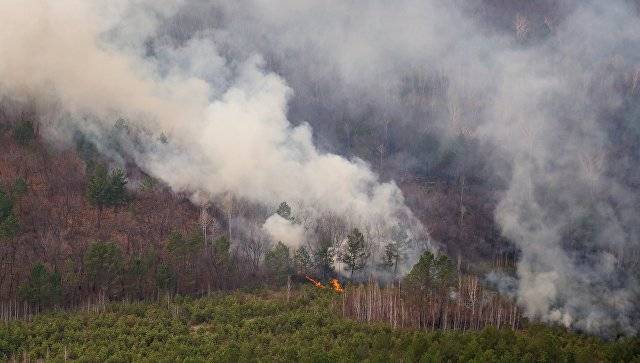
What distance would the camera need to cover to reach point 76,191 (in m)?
121

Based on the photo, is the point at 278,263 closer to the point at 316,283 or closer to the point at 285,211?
the point at 316,283

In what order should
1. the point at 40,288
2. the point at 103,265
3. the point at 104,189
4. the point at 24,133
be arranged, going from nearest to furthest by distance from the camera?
1. the point at 40,288
2. the point at 103,265
3. the point at 104,189
4. the point at 24,133

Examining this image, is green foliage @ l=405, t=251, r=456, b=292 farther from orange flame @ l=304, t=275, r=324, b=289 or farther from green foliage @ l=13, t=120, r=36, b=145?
green foliage @ l=13, t=120, r=36, b=145

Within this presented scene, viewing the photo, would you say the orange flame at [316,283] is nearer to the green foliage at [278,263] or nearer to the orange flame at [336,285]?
the orange flame at [336,285]

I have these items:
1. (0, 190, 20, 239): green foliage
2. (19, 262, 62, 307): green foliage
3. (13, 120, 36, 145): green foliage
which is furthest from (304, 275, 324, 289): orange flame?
(13, 120, 36, 145): green foliage

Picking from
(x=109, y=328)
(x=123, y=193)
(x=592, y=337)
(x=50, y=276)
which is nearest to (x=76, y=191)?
(x=123, y=193)

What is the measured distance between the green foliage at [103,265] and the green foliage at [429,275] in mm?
46081

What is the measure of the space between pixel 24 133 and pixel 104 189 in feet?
81.5

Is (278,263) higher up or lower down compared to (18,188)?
lower down

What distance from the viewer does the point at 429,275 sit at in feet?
316

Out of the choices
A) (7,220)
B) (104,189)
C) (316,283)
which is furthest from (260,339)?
(104,189)

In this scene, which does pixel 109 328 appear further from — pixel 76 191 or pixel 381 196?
pixel 381 196

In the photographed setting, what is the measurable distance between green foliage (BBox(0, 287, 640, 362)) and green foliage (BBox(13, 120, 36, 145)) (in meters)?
54.7

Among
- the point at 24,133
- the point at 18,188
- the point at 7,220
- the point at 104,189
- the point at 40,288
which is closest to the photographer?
the point at 40,288
